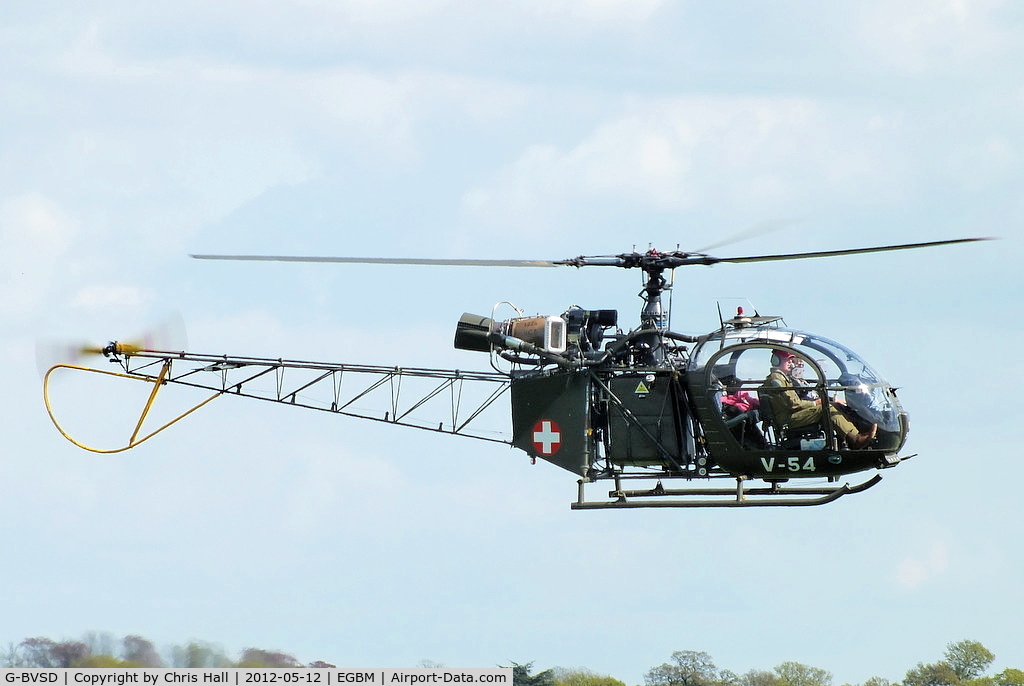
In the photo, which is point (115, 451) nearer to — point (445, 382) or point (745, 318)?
point (445, 382)

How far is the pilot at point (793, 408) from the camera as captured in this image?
20.5m

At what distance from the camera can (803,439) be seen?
811 inches

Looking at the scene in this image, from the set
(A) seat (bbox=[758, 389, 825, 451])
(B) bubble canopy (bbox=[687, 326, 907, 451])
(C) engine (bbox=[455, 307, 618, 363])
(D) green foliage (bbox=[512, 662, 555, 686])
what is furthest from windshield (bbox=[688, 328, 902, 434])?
(D) green foliage (bbox=[512, 662, 555, 686])

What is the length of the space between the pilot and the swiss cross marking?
322 centimetres

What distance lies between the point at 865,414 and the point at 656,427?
293 cm

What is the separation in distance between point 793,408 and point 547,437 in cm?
370

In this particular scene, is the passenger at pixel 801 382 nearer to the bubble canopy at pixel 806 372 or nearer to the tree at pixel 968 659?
the bubble canopy at pixel 806 372

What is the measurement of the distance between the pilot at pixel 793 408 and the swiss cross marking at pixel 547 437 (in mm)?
3216

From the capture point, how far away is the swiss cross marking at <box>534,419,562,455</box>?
22422 mm

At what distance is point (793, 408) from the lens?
20.6 m

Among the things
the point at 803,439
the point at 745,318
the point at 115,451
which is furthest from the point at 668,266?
the point at 115,451

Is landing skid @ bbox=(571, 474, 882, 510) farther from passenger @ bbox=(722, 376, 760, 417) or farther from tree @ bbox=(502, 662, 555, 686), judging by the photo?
tree @ bbox=(502, 662, 555, 686)

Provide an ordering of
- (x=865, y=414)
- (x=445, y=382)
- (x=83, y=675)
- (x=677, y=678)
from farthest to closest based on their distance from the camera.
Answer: (x=677, y=678) → (x=83, y=675) → (x=445, y=382) → (x=865, y=414)

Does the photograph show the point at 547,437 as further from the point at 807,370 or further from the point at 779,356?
the point at 807,370
